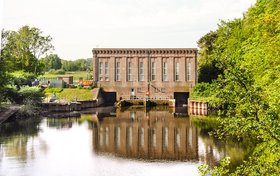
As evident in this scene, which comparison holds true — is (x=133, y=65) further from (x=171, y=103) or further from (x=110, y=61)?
(x=171, y=103)

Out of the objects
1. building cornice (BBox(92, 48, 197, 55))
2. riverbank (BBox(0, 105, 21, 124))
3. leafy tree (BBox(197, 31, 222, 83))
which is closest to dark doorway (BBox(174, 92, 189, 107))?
leafy tree (BBox(197, 31, 222, 83))

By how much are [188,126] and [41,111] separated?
1774cm

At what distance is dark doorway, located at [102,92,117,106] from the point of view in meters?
58.6

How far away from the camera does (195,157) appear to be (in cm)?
2086

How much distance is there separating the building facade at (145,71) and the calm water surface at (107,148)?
69.0 feet

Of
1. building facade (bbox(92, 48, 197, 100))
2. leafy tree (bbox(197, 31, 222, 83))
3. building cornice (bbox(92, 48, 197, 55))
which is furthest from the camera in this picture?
building cornice (bbox(92, 48, 197, 55))

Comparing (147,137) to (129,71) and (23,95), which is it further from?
(129,71)

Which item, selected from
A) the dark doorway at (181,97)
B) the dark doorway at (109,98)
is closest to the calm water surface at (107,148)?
the dark doorway at (181,97)

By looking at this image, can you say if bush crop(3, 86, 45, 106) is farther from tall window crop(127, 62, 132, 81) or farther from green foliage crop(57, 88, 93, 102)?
tall window crop(127, 62, 132, 81)

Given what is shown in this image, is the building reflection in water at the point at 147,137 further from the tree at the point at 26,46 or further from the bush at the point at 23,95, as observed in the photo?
the tree at the point at 26,46

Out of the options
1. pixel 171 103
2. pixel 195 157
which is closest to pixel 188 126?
pixel 195 157

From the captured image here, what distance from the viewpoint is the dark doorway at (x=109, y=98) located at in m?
58.6

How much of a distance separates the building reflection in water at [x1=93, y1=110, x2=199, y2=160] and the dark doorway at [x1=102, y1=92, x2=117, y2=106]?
18.3 m

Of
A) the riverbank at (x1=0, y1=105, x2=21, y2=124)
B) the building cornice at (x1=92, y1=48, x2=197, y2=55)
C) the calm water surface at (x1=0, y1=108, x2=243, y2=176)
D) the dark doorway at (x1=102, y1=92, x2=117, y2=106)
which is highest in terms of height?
the building cornice at (x1=92, y1=48, x2=197, y2=55)
